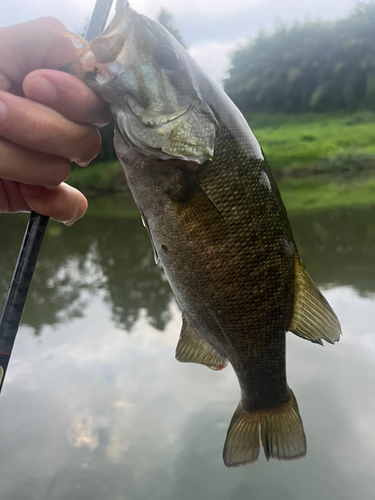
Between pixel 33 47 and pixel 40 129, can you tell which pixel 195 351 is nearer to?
pixel 40 129

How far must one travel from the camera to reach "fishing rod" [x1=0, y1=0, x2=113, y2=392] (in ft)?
3.81

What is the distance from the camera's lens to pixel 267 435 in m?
1.37

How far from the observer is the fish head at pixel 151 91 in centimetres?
97

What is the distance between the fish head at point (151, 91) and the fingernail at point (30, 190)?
37 cm

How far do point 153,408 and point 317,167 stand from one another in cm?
1673

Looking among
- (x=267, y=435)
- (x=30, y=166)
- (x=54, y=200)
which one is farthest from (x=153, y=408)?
(x=30, y=166)

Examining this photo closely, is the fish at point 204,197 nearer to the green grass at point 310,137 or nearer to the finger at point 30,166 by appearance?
the finger at point 30,166

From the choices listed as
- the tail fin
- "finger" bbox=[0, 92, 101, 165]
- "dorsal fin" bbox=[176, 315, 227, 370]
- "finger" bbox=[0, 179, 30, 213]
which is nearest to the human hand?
"finger" bbox=[0, 92, 101, 165]

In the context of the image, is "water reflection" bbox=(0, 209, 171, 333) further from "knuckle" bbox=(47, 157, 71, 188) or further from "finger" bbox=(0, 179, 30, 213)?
"knuckle" bbox=(47, 157, 71, 188)

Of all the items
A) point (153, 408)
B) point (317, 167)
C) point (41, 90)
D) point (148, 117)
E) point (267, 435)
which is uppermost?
point (317, 167)

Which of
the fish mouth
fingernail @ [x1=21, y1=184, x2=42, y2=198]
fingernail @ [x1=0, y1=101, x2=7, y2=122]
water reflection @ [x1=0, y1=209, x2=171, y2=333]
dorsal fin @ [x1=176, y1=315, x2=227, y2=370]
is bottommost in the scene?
dorsal fin @ [x1=176, y1=315, x2=227, y2=370]

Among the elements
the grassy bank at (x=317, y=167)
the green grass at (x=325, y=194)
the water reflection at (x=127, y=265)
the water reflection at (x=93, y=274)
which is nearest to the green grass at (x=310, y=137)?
the grassy bank at (x=317, y=167)

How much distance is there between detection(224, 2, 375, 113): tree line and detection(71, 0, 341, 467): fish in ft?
101

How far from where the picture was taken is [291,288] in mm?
1205
